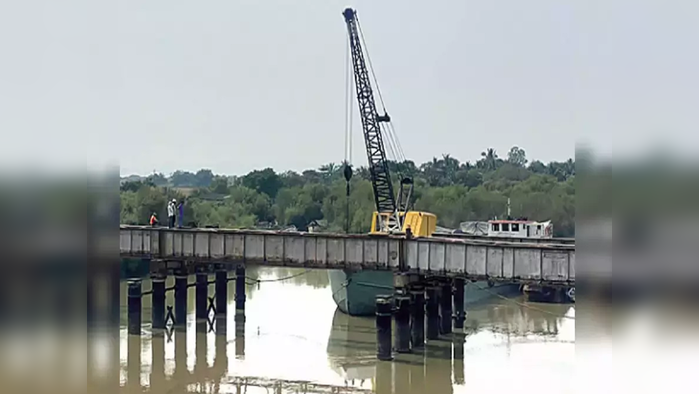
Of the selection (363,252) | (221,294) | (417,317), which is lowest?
(221,294)

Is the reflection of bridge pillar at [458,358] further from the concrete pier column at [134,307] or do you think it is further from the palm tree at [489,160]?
the palm tree at [489,160]

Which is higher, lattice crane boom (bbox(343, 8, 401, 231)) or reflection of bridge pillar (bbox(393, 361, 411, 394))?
lattice crane boom (bbox(343, 8, 401, 231))

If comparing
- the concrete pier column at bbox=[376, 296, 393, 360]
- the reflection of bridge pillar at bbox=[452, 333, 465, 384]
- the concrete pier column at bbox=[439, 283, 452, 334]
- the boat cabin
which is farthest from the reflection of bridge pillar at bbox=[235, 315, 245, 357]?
the boat cabin

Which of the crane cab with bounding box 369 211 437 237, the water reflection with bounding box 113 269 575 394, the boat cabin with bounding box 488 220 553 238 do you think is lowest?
the water reflection with bounding box 113 269 575 394

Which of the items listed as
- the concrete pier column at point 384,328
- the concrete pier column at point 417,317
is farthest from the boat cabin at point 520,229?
the concrete pier column at point 384,328

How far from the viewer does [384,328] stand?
28812mm

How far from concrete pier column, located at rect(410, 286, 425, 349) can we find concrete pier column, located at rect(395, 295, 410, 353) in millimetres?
859

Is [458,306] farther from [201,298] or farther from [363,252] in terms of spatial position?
[201,298]

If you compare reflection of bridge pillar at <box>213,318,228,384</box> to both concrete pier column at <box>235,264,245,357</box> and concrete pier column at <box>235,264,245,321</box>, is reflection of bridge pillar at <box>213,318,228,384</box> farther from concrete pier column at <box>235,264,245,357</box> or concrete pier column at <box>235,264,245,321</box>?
concrete pier column at <box>235,264,245,321</box>

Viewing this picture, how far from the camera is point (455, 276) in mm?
29172

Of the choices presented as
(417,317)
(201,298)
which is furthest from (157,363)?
(417,317)

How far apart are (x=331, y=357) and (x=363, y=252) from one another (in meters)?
4.47

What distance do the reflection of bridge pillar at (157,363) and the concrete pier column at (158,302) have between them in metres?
0.66

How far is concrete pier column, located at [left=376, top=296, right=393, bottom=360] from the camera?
28.7 m
